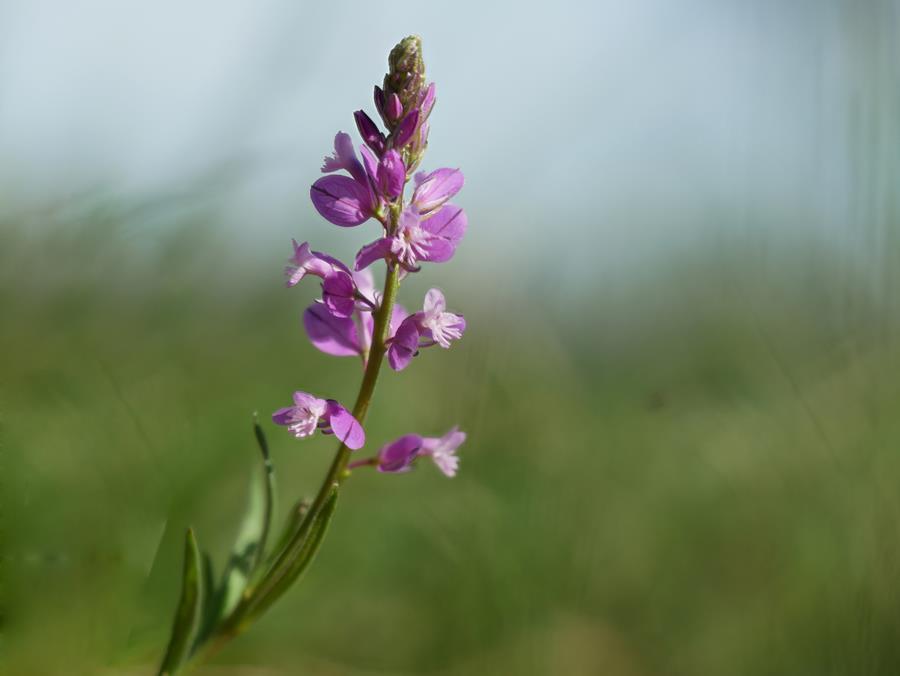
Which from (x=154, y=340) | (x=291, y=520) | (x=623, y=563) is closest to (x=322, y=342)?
(x=291, y=520)

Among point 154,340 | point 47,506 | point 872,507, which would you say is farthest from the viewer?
point 154,340

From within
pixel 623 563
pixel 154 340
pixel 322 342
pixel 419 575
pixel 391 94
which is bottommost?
pixel 623 563

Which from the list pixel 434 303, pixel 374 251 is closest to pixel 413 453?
pixel 434 303

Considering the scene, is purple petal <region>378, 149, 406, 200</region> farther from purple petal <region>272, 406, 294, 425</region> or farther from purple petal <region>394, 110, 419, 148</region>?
purple petal <region>272, 406, 294, 425</region>

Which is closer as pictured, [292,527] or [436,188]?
[436,188]

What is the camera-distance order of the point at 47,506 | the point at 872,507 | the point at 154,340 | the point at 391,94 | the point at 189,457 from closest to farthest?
the point at 391,94, the point at 47,506, the point at 189,457, the point at 872,507, the point at 154,340

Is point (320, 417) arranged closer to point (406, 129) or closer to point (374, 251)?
point (374, 251)

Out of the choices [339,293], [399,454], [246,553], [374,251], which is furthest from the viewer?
[246,553]

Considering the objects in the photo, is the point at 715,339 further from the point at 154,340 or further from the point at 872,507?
the point at 154,340

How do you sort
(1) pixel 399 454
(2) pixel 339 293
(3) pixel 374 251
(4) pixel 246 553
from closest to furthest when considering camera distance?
(3) pixel 374 251, (2) pixel 339 293, (1) pixel 399 454, (4) pixel 246 553
